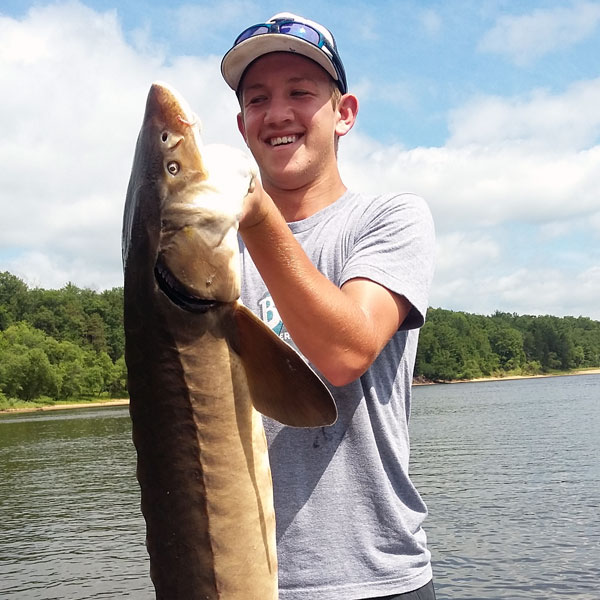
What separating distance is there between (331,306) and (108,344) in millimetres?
119302

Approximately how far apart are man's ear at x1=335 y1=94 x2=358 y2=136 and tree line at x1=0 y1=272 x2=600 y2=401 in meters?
62.3

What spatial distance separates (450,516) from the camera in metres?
21.8

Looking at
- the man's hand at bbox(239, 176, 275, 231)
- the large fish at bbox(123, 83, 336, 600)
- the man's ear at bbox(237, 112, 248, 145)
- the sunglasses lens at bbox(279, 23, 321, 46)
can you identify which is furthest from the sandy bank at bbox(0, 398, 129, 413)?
the man's hand at bbox(239, 176, 275, 231)

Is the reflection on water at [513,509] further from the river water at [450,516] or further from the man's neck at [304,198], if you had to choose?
the man's neck at [304,198]

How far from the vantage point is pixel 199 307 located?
220 cm

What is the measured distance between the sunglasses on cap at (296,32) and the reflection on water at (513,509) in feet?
47.6

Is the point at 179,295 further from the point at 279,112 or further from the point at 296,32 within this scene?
the point at 296,32

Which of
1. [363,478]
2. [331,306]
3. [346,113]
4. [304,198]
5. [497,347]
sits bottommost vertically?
[363,478]

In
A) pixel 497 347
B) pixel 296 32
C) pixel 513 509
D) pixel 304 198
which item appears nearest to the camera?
pixel 296 32

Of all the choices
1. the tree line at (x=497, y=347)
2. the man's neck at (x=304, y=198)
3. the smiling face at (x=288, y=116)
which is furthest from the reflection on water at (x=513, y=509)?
the tree line at (x=497, y=347)

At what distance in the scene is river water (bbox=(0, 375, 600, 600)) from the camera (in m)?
16.6

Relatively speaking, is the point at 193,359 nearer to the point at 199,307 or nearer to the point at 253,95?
the point at 199,307

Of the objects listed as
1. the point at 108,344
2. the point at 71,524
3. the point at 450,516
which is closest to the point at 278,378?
the point at 450,516

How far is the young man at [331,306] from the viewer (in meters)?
2.32
